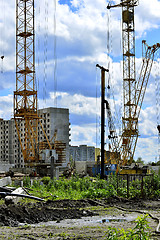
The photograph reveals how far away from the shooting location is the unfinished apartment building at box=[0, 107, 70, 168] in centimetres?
10756

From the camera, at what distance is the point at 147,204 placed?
17.8 m

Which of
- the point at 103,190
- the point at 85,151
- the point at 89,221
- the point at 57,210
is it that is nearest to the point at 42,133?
the point at 85,151

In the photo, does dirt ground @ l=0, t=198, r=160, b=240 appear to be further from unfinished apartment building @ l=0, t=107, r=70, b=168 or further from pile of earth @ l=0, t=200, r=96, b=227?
unfinished apartment building @ l=0, t=107, r=70, b=168

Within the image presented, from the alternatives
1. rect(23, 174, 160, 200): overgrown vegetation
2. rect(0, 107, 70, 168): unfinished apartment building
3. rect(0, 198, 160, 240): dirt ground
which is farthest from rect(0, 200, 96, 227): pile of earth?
rect(0, 107, 70, 168): unfinished apartment building

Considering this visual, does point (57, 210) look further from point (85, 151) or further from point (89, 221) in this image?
point (85, 151)

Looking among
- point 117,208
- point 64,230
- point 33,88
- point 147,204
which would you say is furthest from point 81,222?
point 33,88

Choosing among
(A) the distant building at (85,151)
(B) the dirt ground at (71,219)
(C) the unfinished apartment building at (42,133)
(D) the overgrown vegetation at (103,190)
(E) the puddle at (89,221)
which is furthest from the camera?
(A) the distant building at (85,151)

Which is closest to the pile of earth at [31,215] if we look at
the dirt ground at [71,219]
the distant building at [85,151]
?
the dirt ground at [71,219]

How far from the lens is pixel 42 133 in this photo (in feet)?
386

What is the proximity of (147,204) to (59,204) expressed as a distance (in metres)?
4.17

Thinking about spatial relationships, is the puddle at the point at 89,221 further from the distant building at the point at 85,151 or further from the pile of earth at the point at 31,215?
the distant building at the point at 85,151

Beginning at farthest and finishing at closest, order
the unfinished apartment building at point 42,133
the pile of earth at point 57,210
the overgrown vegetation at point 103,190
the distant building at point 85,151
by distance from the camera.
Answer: the distant building at point 85,151 → the unfinished apartment building at point 42,133 → the overgrown vegetation at point 103,190 → the pile of earth at point 57,210

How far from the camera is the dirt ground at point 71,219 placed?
10242 millimetres

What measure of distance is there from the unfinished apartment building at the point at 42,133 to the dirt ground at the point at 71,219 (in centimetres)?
8646
